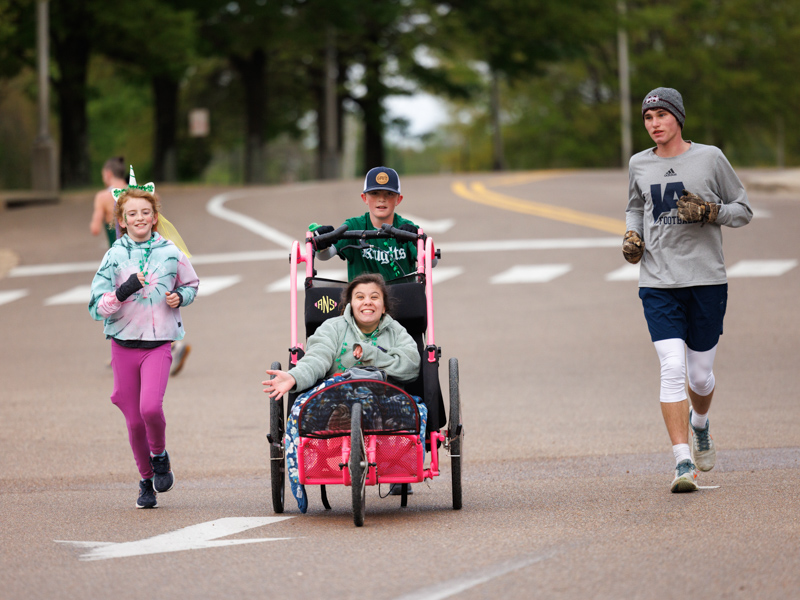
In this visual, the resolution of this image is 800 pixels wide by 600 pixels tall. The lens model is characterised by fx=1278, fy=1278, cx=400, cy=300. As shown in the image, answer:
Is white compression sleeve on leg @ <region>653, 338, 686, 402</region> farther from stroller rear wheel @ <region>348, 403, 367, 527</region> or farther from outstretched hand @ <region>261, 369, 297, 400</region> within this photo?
outstretched hand @ <region>261, 369, 297, 400</region>

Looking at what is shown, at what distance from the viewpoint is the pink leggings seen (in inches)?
275

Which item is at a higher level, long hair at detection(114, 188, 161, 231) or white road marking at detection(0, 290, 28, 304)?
long hair at detection(114, 188, 161, 231)

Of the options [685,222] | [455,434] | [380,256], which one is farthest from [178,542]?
[685,222]

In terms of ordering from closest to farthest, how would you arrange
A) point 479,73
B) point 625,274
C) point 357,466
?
point 357,466, point 625,274, point 479,73

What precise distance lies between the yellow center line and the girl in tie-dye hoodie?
15487mm

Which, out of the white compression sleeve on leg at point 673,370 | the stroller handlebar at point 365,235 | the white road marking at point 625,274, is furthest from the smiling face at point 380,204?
the white road marking at point 625,274

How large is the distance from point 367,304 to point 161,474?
1.53 metres

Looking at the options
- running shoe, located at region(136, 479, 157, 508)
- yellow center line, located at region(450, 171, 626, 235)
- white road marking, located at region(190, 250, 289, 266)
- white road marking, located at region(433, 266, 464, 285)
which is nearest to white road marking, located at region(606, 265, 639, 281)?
white road marking, located at region(433, 266, 464, 285)

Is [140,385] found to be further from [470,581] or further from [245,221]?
[245,221]

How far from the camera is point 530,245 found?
69.1ft

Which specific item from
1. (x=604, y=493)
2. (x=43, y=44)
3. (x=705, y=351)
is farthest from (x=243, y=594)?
(x=43, y=44)

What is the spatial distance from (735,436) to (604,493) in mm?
2391

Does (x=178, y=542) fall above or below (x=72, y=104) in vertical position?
below

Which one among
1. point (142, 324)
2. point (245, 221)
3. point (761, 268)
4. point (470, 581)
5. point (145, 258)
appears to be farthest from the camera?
point (245, 221)
